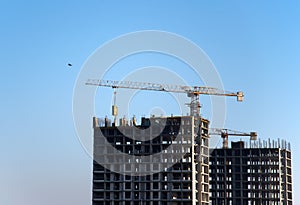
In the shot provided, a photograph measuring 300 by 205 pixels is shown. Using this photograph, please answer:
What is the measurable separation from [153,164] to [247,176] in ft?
132

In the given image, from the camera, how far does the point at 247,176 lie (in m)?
144

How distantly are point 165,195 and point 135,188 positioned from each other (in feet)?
22.7

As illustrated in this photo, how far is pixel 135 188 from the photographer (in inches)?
4488

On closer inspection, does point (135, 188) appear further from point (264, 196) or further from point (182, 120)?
point (264, 196)

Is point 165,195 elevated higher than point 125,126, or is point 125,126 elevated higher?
point 125,126

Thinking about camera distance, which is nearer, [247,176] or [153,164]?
[153,164]

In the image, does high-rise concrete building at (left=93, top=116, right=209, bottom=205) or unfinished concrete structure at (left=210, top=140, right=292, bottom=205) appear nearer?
high-rise concrete building at (left=93, top=116, right=209, bottom=205)

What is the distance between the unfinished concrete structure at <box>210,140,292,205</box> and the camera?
142750 mm

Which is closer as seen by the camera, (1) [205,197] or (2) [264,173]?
(1) [205,197]

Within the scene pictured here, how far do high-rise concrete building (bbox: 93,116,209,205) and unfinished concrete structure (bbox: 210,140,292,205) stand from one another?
2706 cm

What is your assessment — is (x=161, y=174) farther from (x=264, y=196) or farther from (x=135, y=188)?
(x=264, y=196)

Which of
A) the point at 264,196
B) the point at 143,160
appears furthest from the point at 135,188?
the point at 264,196

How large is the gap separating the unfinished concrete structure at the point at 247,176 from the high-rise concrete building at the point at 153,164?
2706 cm

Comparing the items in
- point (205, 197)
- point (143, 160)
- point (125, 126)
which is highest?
point (125, 126)
